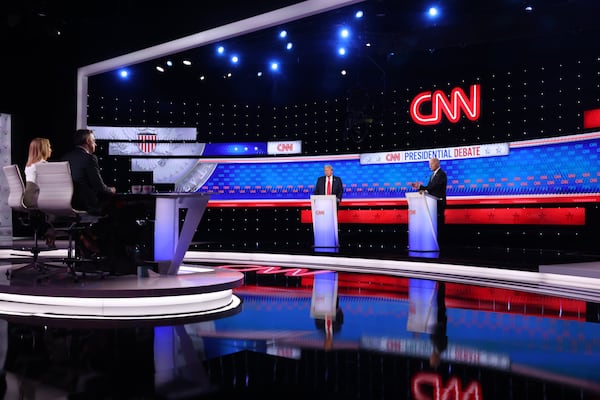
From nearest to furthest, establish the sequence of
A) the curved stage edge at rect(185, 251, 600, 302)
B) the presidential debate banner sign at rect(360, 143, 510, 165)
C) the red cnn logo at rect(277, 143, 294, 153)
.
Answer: the curved stage edge at rect(185, 251, 600, 302)
the presidential debate banner sign at rect(360, 143, 510, 165)
the red cnn logo at rect(277, 143, 294, 153)

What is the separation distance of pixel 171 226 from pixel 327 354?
2.08 meters

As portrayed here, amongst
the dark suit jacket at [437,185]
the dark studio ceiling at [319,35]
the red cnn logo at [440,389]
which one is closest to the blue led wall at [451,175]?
the dark suit jacket at [437,185]

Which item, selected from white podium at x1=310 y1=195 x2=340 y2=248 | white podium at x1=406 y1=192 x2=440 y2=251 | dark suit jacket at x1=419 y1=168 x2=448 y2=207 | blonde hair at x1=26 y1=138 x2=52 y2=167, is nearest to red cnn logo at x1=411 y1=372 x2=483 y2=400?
blonde hair at x1=26 y1=138 x2=52 y2=167

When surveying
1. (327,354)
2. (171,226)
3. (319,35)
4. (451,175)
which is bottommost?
(327,354)

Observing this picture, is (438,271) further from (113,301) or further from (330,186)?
(113,301)

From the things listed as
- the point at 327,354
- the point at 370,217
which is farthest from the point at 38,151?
the point at 370,217

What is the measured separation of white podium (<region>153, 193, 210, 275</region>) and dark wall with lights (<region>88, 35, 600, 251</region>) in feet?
15.2

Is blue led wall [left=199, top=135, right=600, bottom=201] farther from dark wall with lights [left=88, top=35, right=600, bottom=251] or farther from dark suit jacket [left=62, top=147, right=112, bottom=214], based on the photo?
dark suit jacket [left=62, top=147, right=112, bottom=214]

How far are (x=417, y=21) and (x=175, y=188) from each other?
5.97 metres

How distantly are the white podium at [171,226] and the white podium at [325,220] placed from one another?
167 inches

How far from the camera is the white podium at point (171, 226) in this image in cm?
420

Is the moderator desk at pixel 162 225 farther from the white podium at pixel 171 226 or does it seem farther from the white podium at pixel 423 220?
the white podium at pixel 423 220

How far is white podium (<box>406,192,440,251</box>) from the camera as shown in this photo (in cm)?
738

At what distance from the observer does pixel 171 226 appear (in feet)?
13.9
